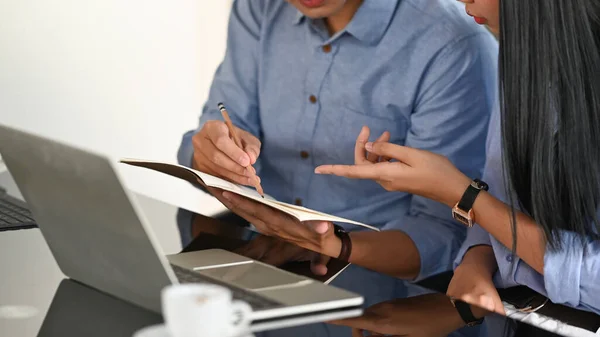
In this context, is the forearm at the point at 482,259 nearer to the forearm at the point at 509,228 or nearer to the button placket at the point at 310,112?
the forearm at the point at 509,228

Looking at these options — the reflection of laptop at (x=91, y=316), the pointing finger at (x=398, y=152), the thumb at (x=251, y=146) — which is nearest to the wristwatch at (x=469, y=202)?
the pointing finger at (x=398, y=152)

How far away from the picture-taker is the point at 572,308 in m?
1.37

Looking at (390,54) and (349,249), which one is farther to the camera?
(390,54)

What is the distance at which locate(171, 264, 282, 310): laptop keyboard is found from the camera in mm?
966

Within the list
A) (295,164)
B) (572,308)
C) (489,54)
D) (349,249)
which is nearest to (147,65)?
(295,164)

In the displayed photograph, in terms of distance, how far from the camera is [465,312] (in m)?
1.12

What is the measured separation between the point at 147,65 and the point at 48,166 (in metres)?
2.13

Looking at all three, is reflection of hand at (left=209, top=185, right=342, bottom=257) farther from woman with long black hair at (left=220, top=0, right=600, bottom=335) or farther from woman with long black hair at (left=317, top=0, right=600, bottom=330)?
woman with long black hair at (left=317, top=0, right=600, bottom=330)

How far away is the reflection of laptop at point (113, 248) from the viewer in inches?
34.4

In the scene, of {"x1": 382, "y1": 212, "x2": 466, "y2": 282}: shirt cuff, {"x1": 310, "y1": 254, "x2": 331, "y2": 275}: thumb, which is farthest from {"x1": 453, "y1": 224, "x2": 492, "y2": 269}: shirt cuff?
{"x1": 310, "y1": 254, "x2": 331, "y2": 275}: thumb

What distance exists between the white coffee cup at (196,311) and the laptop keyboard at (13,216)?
71cm

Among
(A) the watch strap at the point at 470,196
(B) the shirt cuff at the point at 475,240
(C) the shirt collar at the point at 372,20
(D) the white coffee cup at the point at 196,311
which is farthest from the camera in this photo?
(C) the shirt collar at the point at 372,20

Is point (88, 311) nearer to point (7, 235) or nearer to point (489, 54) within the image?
point (7, 235)

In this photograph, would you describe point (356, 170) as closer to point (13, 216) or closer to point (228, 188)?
point (228, 188)
